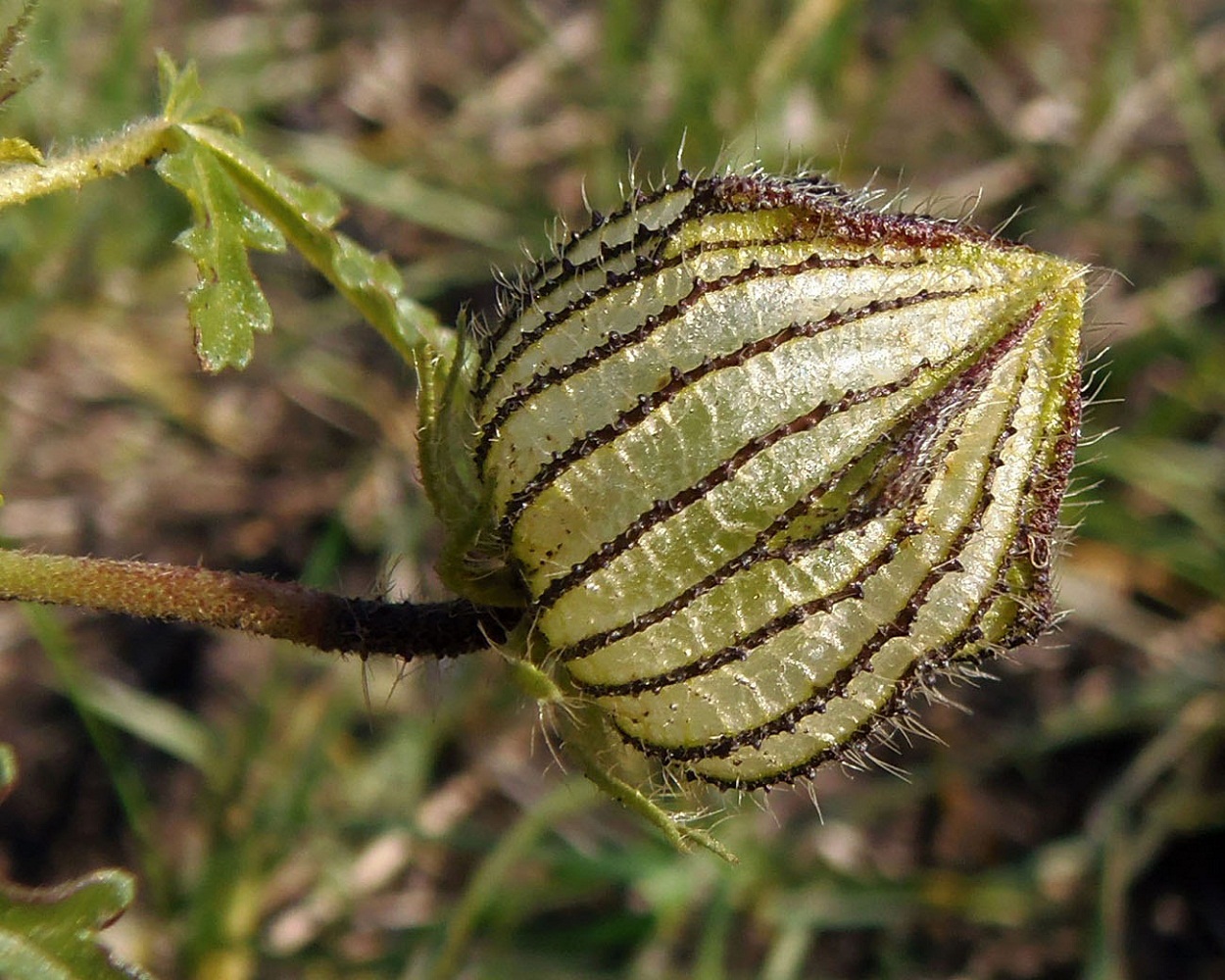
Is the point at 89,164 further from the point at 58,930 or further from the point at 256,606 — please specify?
the point at 58,930

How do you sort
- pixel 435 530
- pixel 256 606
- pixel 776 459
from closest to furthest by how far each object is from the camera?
1. pixel 776 459
2. pixel 256 606
3. pixel 435 530

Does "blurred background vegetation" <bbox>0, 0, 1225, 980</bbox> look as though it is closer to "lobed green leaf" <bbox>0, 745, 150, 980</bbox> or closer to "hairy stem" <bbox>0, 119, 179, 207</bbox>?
"lobed green leaf" <bbox>0, 745, 150, 980</bbox>

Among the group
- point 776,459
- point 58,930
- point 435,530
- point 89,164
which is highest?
point 435,530

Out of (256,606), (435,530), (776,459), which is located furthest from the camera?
(435,530)

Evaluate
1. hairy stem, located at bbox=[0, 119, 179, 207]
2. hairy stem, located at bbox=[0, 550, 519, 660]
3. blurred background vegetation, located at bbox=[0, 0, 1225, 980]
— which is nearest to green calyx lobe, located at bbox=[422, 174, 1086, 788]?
hairy stem, located at bbox=[0, 550, 519, 660]

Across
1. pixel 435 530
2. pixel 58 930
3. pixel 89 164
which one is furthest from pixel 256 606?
pixel 435 530

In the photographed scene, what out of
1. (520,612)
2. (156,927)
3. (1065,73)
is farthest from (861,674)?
(1065,73)
